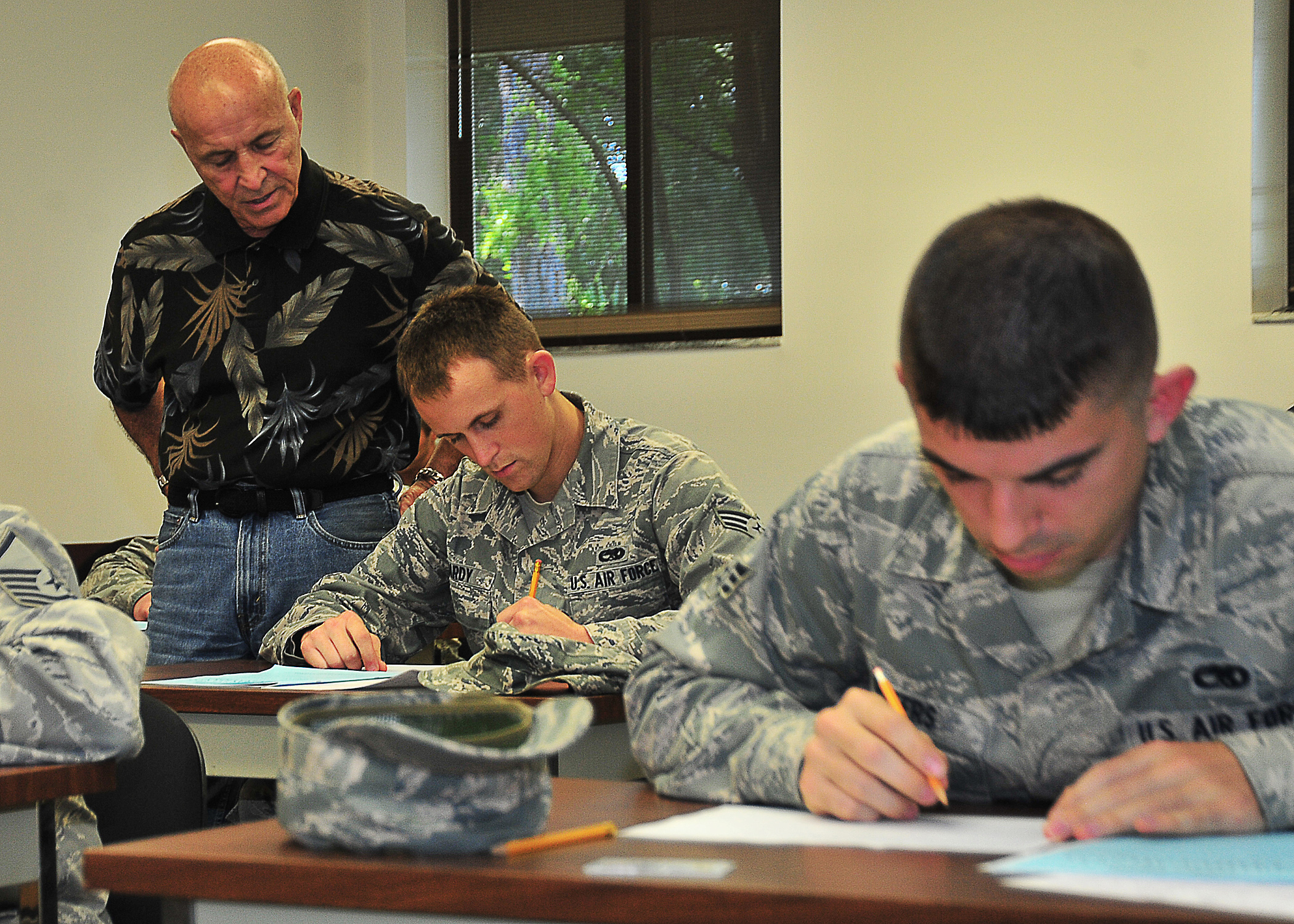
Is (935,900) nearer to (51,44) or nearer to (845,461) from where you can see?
(845,461)

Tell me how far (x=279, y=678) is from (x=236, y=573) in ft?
1.86

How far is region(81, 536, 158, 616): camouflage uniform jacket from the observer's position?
10.3ft

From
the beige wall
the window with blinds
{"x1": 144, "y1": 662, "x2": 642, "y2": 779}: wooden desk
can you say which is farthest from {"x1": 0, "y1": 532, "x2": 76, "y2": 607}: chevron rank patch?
the window with blinds

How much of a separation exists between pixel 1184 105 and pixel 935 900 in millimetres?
→ 3160

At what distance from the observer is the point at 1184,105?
11.0 ft

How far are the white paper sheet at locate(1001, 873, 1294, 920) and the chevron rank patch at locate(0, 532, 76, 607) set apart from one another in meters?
1.13

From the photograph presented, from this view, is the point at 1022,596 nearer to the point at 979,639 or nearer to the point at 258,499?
the point at 979,639

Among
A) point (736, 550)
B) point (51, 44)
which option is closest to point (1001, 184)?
point (736, 550)

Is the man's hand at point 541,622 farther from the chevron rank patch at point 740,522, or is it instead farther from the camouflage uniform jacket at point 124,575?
the camouflage uniform jacket at point 124,575

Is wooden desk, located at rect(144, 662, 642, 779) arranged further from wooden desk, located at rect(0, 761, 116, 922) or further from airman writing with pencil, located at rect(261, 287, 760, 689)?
wooden desk, located at rect(0, 761, 116, 922)

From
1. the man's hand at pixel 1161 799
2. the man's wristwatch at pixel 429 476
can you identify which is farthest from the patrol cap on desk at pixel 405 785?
the man's wristwatch at pixel 429 476

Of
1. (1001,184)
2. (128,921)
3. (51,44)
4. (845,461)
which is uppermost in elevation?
(51,44)

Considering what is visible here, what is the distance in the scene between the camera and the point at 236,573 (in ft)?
8.02

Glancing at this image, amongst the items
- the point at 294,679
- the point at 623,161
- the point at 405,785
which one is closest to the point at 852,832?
the point at 405,785
